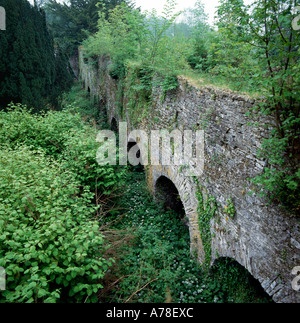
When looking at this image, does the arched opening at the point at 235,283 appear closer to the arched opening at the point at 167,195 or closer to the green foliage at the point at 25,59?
the arched opening at the point at 167,195

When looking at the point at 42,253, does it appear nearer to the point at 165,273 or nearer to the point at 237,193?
the point at 165,273

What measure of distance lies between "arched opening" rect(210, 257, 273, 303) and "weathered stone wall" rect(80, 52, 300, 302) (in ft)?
1.02

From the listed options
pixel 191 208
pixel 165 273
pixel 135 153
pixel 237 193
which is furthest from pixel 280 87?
pixel 135 153

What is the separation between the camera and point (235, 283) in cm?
428

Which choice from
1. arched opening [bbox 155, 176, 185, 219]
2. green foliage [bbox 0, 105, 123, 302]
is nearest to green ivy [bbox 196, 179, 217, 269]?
green foliage [bbox 0, 105, 123, 302]

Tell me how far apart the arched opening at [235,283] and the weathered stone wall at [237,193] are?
0.31 metres

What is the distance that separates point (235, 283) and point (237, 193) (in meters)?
1.88

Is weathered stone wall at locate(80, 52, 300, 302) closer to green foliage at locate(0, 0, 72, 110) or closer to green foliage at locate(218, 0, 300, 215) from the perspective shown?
green foliage at locate(218, 0, 300, 215)

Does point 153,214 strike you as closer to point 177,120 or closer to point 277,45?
point 177,120

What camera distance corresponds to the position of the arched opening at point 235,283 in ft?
13.0

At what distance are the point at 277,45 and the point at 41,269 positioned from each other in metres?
4.08

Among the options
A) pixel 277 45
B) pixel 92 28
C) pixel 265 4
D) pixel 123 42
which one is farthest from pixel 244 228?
pixel 92 28

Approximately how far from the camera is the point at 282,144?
8.88ft

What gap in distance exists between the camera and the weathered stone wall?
2877 mm
